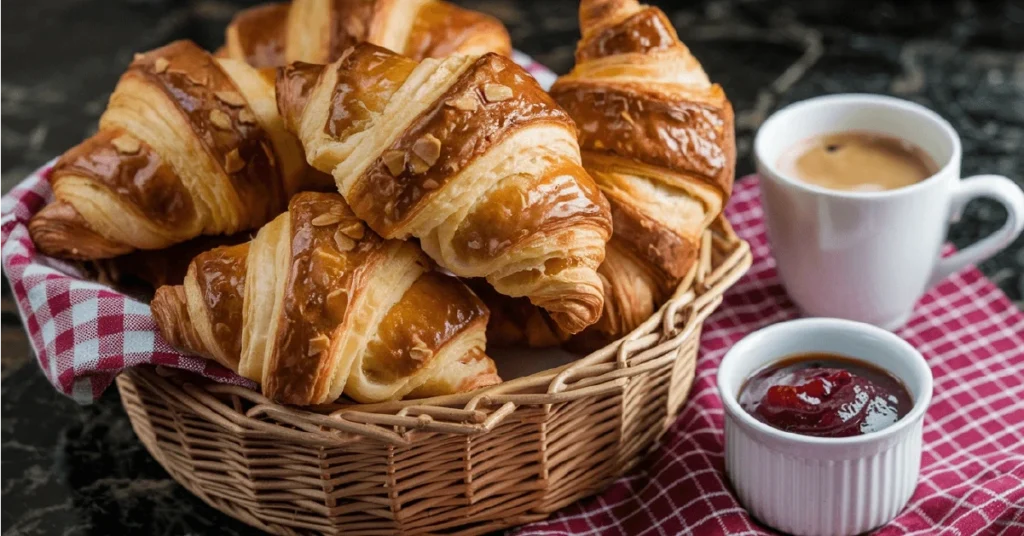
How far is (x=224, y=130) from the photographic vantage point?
1394mm

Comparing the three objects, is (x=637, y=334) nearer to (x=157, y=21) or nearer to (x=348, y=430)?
(x=348, y=430)

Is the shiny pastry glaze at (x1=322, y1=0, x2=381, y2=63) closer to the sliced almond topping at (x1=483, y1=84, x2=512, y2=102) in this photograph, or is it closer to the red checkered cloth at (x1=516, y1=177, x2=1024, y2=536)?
the sliced almond topping at (x1=483, y1=84, x2=512, y2=102)

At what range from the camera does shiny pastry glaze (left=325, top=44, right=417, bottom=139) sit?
4.10 feet

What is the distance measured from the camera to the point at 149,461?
4.99 ft

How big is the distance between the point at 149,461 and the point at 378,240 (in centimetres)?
51

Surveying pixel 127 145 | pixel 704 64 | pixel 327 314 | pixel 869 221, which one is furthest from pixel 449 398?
pixel 704 64

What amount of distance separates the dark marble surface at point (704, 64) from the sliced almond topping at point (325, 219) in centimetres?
48

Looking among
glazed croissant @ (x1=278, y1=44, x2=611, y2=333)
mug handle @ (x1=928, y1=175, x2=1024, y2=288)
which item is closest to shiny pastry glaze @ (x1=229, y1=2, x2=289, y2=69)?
glazed croissant @ (x1=278, y1=44, x2=611, y2=333)

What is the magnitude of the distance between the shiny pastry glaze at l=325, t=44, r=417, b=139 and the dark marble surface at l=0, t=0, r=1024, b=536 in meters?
0.55

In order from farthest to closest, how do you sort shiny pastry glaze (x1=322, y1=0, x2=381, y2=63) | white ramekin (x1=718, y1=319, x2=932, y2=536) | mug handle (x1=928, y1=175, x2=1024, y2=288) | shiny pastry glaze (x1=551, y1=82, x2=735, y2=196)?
mug handle (x1=928, y1=175, x2=1024, y2=288), shiny pastry glaze (x1=322, y1=0, x2=381, y2=63), shiny pastry glaze (x1=551, y1=82, x2=735, y2=196), white ramekin (x1=718, y1=319, x2=932, y2=536)

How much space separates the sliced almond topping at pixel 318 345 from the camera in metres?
1.17

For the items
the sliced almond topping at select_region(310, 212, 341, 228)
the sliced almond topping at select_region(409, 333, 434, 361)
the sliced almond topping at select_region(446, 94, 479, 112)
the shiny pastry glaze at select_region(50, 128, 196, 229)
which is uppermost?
the sliced almond topping at select_region(446, 94, 479, 112)

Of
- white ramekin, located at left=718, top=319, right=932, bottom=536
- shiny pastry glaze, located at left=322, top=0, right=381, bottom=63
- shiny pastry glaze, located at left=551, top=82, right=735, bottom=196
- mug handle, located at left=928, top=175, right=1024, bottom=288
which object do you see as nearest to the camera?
white ramekin, located at left=718, top=319, right=932, bottom=536

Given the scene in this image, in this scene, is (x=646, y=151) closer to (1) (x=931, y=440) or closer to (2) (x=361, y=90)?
(2) (x=361, y=90)
